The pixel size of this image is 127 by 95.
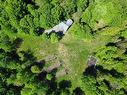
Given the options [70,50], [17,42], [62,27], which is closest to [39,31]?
[62,27]

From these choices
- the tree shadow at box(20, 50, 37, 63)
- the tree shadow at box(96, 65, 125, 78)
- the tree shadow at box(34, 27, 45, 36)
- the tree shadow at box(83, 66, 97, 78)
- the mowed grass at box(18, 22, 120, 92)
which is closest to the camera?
the tree shadow at box(96, 65, 125, 78)

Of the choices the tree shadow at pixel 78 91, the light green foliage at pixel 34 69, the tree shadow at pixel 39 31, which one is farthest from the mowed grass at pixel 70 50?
the light green foliage at pixel 34 69

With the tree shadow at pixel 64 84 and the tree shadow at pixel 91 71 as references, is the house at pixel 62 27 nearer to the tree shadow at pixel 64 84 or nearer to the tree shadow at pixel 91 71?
the tree shadow at pixel 91 71

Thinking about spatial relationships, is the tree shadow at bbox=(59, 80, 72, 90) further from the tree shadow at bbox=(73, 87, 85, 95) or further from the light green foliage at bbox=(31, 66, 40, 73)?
the light green foliage at bbox=(31, 66, 40, 73)

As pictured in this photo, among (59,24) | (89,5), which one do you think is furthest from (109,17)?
(59,24)

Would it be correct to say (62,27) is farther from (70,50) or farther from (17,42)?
(17,42)

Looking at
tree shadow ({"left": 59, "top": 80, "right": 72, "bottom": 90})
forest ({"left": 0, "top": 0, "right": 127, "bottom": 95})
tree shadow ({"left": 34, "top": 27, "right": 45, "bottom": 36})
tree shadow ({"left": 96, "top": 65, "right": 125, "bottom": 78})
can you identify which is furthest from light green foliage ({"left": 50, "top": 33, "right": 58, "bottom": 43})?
tree shadow ({"left": 96, "top": 65, "right": 125, "bottom": 78})

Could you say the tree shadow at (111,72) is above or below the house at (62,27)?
below

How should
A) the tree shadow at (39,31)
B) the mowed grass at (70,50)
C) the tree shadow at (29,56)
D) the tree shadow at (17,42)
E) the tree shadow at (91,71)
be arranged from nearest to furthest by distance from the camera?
the tree shadow at (91,71) → the tree shadow at (39,31) → the mowed grass at (70,50) → the tree shadow at (29,56) → the tree shadow at (17,42)
